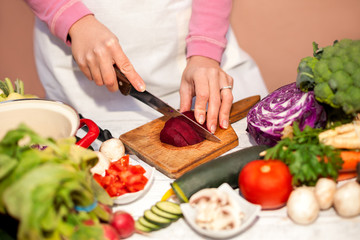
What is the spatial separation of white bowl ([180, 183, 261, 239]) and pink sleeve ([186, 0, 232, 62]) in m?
0.99

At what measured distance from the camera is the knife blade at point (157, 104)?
165cm

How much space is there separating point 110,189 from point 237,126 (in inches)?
32.8

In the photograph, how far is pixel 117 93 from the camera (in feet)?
6.89

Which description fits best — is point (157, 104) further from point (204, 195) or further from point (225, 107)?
point (204, 195)

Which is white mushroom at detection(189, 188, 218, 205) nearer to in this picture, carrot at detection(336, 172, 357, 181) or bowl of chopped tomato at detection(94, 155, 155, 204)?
bowl of chopped tomato at detection(94, 155, 155, 204)

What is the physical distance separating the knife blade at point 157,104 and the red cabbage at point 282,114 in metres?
0.21

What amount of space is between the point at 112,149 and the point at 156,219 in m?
0.49

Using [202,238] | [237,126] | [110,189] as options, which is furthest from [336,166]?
[110,189]

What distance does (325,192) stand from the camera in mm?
1146

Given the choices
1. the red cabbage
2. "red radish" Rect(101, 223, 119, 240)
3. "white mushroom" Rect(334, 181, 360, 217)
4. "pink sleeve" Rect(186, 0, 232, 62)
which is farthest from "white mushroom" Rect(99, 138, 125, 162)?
"white mushroom" Rect(334, 181, 360, 217)

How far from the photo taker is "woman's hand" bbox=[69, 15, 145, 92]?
1667 millimetres

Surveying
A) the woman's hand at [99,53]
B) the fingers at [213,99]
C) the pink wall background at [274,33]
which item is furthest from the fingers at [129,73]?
the pink wall background at [274,33]

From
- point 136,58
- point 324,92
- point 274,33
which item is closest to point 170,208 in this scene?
point 324,92

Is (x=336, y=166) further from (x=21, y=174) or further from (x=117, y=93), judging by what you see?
(x=117, y=93)
